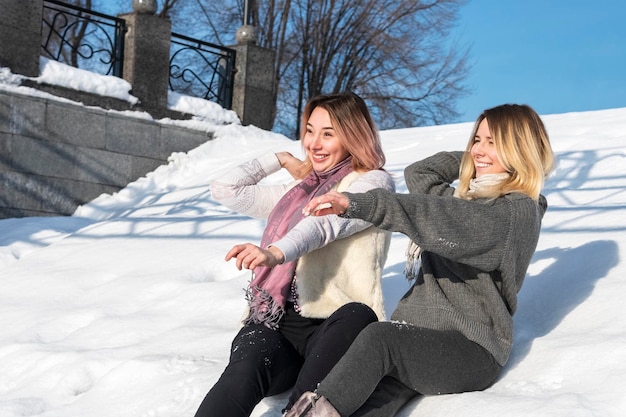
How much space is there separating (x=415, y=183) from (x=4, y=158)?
6061 millimetres

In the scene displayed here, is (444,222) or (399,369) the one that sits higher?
(444,222)

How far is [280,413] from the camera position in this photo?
10.4 feet

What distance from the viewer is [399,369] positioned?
2812 mm

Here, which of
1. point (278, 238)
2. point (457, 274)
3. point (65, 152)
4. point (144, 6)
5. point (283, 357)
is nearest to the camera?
point (457, 274)

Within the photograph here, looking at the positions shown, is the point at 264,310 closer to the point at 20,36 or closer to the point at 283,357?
the point at 283,357

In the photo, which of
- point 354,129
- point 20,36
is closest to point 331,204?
point 354,129

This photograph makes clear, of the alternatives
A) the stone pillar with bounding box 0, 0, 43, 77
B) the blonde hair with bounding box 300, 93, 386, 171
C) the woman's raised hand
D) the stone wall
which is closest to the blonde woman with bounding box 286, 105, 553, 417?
the blonde hair with bounding box 300, 93, 386, 171

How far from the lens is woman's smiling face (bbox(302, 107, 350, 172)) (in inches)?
137

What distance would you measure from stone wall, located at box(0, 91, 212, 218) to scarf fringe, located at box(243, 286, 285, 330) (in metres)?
5.78

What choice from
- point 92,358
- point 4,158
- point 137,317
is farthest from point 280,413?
point 4,158

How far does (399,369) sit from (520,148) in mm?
887

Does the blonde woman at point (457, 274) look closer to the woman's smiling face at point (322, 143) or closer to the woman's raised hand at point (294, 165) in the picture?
the woman's smiling face at point (322, 143)

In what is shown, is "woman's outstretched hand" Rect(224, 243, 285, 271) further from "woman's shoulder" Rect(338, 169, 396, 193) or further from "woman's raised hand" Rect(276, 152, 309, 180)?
"woman's raised hand" Rect(276, 152, 309, 180)

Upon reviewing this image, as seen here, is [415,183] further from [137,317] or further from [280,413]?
[137,317]
